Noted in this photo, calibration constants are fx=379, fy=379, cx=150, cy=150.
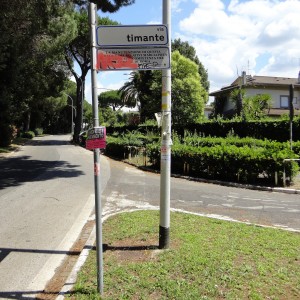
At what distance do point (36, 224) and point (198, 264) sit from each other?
161 inches

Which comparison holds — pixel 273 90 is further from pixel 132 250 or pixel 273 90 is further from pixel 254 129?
pixel 132 250

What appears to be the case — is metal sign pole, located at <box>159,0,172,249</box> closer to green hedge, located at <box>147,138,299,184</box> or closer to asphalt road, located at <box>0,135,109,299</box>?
asphalt road, located at <box>0,135,109,299</box>

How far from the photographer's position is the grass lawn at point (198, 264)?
425cm

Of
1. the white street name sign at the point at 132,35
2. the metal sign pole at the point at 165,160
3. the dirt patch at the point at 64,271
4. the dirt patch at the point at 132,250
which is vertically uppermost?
the white street name sign at the point at 132,35

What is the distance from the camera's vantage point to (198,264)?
4.95 metres

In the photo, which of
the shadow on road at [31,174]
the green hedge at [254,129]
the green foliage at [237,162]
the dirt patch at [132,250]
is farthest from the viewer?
the green hedge at [254,129]

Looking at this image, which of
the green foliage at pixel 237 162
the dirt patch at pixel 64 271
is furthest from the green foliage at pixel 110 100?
the dirt patch at pixel 64 271

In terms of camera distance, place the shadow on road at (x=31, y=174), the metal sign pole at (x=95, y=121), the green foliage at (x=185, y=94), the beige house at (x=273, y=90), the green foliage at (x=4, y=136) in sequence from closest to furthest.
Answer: the metal sign pole at (x=95, y=121) → the shadow on road at (x=31, y=174) → the green foliage at (x=4, y=136) → the green foliage at (x=185, y=94) → the beige house at (x=273, y=90)

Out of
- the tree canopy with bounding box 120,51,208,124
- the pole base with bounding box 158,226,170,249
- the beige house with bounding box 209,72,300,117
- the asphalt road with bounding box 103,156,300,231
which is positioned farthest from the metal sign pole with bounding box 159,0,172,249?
the beige house with bounding box 209,72,300,117

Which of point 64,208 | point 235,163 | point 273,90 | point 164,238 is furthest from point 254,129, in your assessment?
point 164,238

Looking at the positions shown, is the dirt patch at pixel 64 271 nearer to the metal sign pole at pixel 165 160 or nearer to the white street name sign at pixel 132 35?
the metal sign pole at pixel 165 160

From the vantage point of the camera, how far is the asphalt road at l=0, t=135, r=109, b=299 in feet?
16.8

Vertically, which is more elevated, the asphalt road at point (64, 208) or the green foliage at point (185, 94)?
the green foliage at point (185, 94)

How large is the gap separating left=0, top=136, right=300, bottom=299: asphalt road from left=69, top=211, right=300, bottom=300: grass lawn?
0.85 metres
